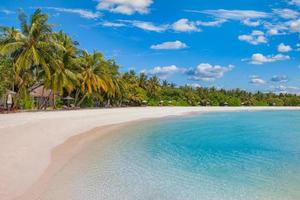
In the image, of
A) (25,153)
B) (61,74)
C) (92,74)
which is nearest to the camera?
(25,153)

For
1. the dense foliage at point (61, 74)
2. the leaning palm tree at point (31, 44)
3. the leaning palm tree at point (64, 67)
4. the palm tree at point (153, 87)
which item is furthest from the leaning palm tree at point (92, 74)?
the palm tree at point (153, 87)

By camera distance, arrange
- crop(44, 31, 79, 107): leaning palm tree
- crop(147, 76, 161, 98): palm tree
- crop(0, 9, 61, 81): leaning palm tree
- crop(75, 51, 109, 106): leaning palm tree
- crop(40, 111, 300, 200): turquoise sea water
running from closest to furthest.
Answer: crop(40, 111, 300, 200): turquoise sea water, crop(0, 9, 61, 81): leaning palm tree, crop(44, 31, 79, 107): leaning palm tree, crop(75, 51, 109, 106): leaning palm tree, crop(147, 76, 161, 98): palm tree

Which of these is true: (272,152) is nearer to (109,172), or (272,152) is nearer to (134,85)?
(109,172)

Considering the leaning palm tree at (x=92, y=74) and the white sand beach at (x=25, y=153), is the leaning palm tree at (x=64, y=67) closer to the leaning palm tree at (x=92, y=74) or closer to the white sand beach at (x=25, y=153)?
the leaning palm tree at (x=92, y=74)

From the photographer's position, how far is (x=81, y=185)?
6953 mm

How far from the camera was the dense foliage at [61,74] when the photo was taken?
26094 mm

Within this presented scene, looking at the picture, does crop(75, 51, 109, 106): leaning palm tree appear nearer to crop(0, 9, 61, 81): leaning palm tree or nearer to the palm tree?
crop(0, 9, 61, 81): leaning palm tree

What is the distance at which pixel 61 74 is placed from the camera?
29.0m

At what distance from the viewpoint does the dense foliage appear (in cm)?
2609

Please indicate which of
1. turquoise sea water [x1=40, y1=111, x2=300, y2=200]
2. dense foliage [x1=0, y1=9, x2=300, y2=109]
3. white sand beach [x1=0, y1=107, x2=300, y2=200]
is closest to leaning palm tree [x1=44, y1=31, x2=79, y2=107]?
dense foliage [x1=0, y1=9, x2=300, y2=109]

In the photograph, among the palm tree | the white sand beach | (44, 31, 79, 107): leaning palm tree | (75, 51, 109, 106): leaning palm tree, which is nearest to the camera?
the white sand beach

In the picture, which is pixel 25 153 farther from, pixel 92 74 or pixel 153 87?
pixel 153 87

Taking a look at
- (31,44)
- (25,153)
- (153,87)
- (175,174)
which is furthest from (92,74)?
(175,174)

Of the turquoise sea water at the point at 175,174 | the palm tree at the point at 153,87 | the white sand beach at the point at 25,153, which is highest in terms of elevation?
the palm tree at the point at 153,87
